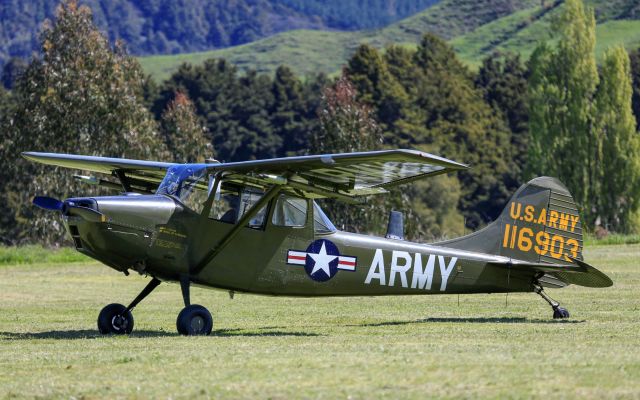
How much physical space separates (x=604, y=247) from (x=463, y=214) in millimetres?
43507

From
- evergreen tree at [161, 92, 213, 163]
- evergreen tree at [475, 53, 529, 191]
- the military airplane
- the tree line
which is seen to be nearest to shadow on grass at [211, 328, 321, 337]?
the military airplane

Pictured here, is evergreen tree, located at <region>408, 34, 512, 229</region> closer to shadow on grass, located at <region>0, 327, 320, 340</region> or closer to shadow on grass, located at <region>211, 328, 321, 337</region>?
shadow on grass, located at <region>211, 328, 321, 337</region>

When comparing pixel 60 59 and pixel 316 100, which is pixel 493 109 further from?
pixel 60 59

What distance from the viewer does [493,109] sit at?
9606 centimetres

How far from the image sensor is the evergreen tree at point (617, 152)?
218ft

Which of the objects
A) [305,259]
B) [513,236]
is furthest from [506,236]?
[305,259]

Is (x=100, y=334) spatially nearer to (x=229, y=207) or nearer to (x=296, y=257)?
(x=229, y=207)

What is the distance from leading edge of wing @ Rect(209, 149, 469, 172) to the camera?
14.1 metres

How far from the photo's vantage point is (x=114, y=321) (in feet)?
53.7

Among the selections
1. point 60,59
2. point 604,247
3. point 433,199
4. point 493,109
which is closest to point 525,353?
point 604,247

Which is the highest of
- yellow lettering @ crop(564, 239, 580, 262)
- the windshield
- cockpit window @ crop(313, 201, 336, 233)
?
the windshield

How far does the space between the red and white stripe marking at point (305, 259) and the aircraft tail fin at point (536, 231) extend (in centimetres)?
186

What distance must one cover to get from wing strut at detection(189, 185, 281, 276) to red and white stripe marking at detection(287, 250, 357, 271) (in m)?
0.89

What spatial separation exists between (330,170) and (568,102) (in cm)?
5486
